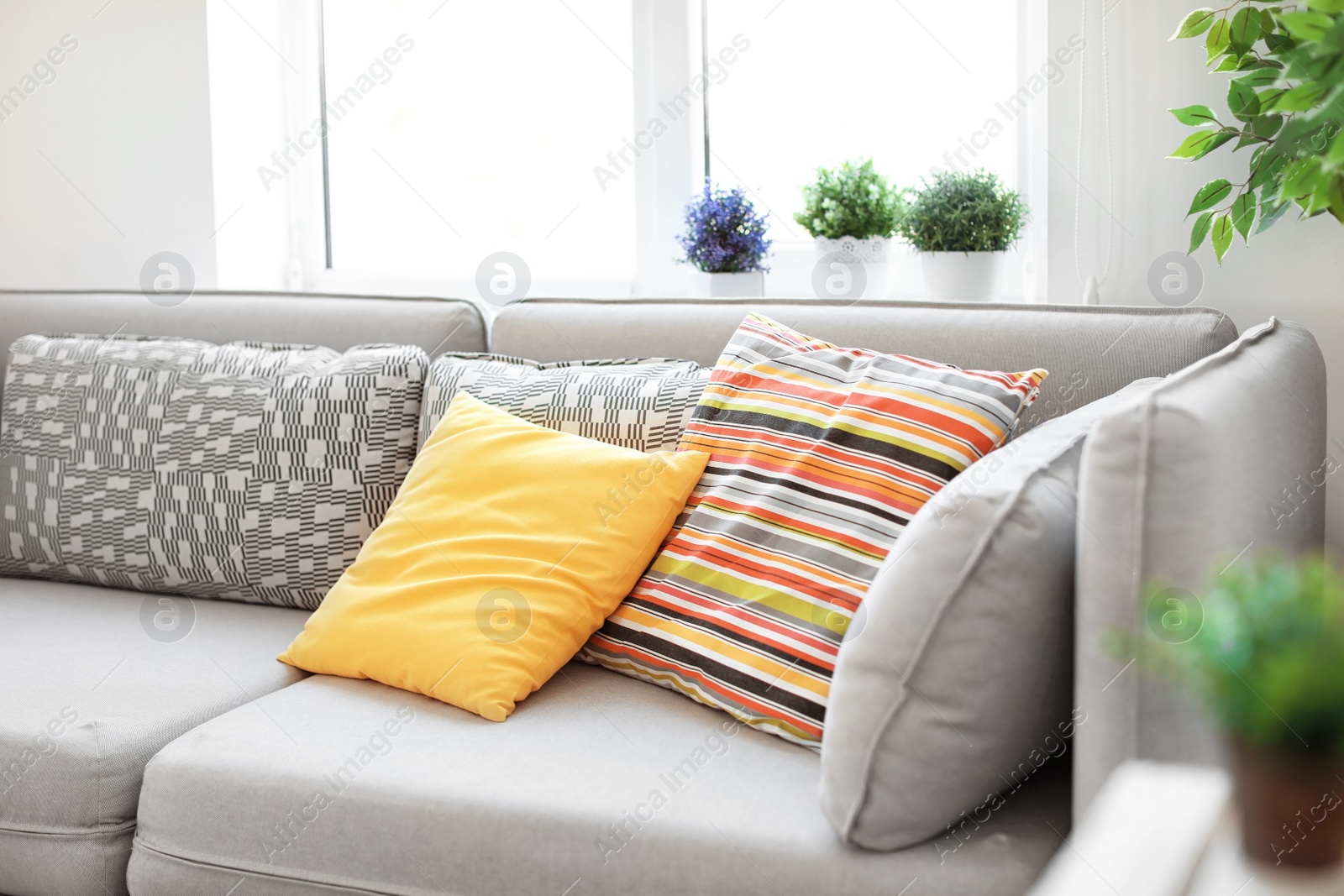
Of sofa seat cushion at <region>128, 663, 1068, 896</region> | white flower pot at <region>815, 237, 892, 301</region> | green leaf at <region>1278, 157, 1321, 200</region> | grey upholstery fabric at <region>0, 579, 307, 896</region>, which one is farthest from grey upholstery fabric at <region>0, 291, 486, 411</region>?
green leaf at <region>1278, 157, 1321, 200</region>

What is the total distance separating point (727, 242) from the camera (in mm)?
2178

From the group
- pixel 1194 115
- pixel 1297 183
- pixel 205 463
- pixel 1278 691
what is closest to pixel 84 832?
pixel 205 463

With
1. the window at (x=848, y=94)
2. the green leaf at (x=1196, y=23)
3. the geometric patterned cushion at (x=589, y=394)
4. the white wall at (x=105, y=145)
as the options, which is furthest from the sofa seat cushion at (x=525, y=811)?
the white wall at (x=105, y=145)

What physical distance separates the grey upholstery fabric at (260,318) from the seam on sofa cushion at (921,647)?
120 cm

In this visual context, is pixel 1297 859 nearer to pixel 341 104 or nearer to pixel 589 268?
pixel 589 268

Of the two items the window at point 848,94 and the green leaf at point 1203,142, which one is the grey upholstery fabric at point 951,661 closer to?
the green leaf at point 1203,142

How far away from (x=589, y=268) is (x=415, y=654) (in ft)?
4.55

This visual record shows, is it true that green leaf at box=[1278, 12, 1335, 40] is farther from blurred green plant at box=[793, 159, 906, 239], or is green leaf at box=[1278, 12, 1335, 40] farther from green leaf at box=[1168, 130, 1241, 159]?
blurred green plant at box=[793, 159, 906, 239]

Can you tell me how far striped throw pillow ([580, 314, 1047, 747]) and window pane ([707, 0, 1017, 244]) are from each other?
899 millimetres

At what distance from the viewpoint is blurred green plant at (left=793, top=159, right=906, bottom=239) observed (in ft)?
6.89

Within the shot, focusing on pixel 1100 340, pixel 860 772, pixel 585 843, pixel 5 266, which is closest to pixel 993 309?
pixel 1100 340

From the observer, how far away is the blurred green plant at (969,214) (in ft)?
6.42

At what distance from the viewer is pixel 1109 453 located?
936 millimetres

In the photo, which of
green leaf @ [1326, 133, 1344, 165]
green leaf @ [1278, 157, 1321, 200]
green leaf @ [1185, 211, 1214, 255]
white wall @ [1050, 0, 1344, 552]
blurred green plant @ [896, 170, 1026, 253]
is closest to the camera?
green leaf @ [1326, 133, 1344, 165]
